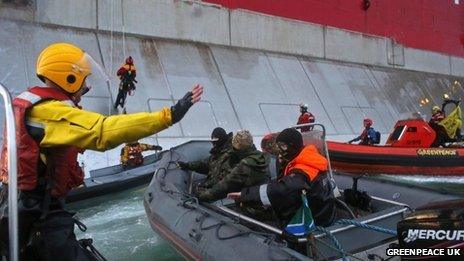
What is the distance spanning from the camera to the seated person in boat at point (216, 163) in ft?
13.7

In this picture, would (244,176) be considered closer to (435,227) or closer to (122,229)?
(435,227)

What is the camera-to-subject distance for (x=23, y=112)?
5.37 feet

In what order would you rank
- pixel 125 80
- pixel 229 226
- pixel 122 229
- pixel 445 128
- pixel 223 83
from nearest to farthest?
pixel 229 226, pixel 122 229, pixel 445 128, pixel 125 80, pixel 223 83

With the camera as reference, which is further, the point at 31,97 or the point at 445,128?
the point at 445,128

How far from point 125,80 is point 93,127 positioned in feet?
23.7

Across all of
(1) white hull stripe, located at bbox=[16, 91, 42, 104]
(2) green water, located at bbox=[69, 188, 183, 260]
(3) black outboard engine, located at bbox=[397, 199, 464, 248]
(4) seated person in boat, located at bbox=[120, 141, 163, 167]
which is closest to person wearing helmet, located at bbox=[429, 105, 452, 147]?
(4) seated person in boat, located at bbox=[120, 141, 163, 167]

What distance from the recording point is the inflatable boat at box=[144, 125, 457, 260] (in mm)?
2502

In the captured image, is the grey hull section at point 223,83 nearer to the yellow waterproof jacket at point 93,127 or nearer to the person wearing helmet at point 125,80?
the person wearing helmet at point 125,80

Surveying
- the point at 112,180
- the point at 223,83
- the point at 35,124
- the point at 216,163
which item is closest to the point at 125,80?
the point at 112,180

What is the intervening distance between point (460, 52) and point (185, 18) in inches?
600

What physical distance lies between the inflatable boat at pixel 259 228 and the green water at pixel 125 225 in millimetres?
454

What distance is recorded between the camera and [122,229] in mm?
5094

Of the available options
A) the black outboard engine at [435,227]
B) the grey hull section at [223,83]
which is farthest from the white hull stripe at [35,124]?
the grey hull section at [223,83]

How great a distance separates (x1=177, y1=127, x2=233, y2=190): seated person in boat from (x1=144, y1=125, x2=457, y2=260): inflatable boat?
0.81ft
